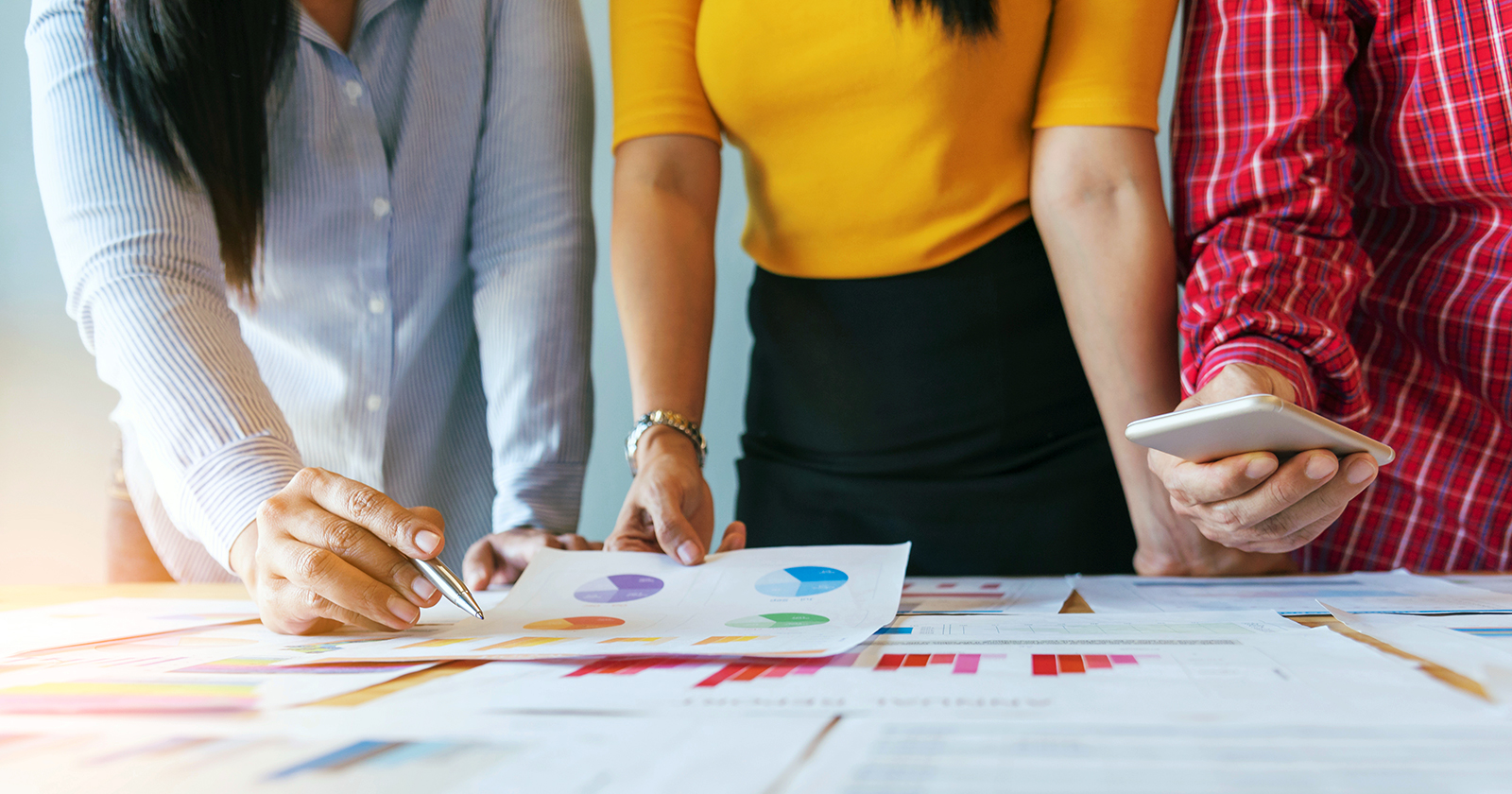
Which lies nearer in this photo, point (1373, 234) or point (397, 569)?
point (397, 569)

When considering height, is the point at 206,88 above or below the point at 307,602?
above

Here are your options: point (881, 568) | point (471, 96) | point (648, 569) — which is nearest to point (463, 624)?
point (648, 569)

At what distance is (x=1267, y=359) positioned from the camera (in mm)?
662

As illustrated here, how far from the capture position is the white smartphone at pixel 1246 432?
472 mm

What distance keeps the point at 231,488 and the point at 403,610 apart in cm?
22

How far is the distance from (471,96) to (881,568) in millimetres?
686

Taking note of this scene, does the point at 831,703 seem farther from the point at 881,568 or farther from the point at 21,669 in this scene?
the point at 21,669

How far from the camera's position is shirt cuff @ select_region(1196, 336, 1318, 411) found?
2.17ft

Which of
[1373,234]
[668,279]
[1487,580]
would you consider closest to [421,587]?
[668,279]

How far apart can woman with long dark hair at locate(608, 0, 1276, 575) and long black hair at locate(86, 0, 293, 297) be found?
341 millimetres

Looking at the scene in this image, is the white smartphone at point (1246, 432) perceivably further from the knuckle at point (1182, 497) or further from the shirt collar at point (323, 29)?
the shirt collar at point (323, 29)

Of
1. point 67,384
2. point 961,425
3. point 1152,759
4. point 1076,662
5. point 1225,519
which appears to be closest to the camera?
point 1152,759

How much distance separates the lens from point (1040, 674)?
1.24ft

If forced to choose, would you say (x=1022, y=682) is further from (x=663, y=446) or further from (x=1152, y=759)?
(x=663, y=446)
